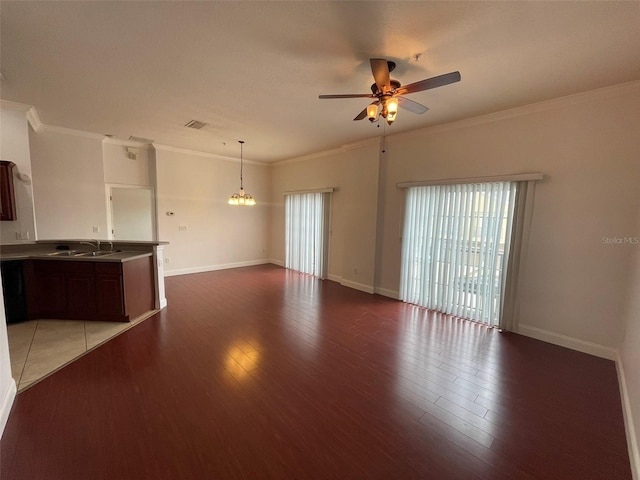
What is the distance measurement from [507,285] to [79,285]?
Result: 571 centimetres

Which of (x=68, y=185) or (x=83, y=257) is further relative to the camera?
(x=68, y=185)

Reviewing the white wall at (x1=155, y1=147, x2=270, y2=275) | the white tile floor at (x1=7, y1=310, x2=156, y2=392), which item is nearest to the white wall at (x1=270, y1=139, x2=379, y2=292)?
the white wall at (x1=155, y1=147, x2=270, y2=275)

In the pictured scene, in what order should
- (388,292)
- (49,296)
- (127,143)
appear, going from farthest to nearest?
(127,143) → (388,292) → (49,296)

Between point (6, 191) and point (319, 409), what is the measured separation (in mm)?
5097

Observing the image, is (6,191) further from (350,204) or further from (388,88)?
(350,204)

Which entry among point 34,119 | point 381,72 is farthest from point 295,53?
point 34,119

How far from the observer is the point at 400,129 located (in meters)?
4.52

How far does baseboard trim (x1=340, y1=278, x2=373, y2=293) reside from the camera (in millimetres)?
5353

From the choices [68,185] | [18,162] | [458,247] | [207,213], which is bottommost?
[458,247]

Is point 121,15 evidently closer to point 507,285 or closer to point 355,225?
point 355,225

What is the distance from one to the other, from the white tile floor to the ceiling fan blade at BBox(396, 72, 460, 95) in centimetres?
413

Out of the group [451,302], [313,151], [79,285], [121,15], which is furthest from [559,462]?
[313,151]

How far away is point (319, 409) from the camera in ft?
7.05

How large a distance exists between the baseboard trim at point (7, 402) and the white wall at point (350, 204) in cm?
469
